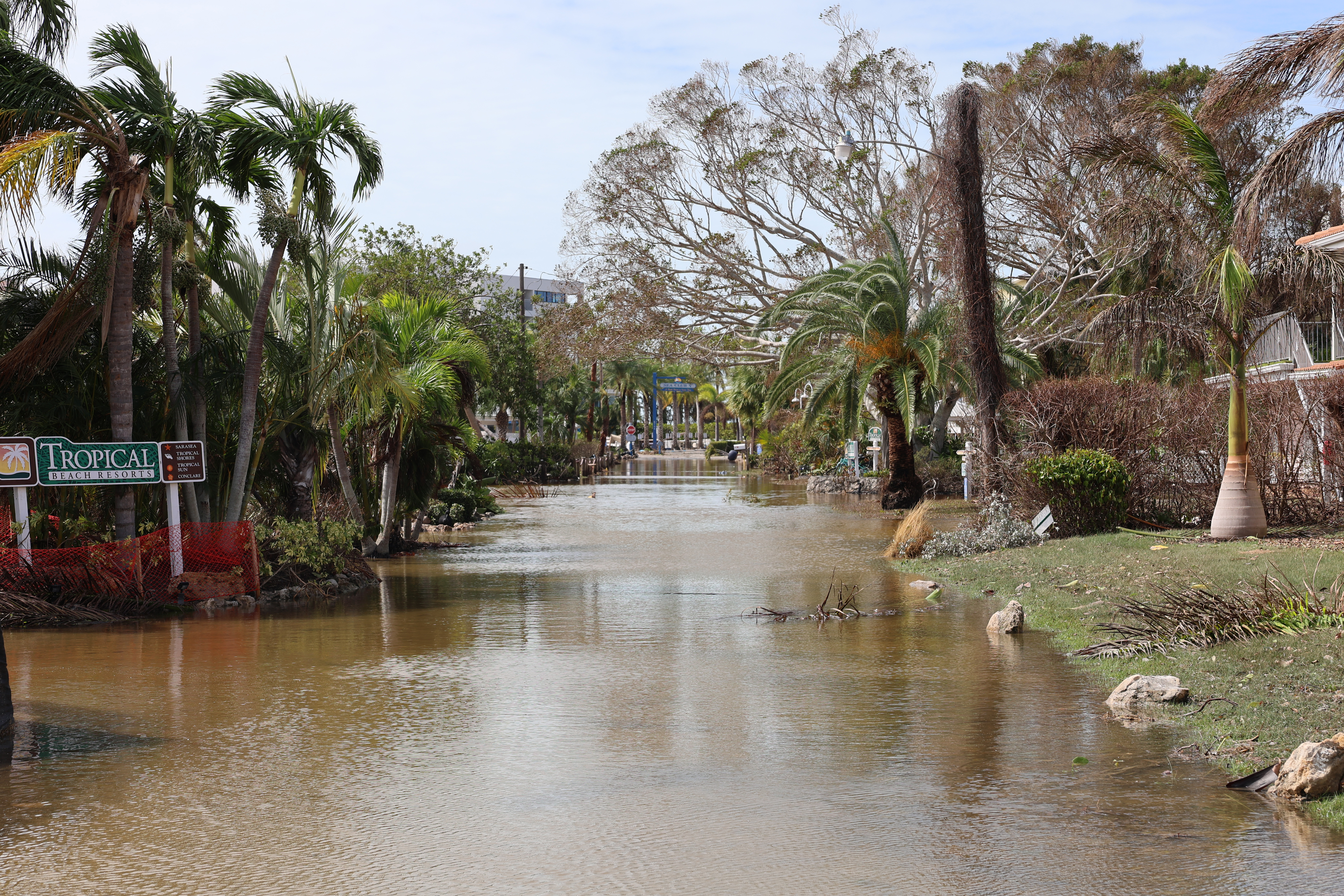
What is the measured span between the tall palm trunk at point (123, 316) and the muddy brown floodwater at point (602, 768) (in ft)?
8.03

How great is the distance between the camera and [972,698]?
8398 mm

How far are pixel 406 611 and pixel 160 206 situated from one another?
5.63 m

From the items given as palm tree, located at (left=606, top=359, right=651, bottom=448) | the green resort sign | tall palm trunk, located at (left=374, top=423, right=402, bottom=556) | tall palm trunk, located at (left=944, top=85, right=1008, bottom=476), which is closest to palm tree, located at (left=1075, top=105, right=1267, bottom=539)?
tall palm trunk, located at (left=944, top=85, right=1008, bottom=476)

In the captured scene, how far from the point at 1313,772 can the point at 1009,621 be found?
523 centimetres

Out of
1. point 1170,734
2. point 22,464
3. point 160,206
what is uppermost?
point 160,206

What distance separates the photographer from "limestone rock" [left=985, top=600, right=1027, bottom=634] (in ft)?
35.8

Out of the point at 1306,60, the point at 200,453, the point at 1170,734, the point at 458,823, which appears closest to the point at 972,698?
the point at 1170,734

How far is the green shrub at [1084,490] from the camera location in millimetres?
17234

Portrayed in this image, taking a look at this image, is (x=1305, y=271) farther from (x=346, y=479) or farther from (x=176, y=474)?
(x=176, y=474)

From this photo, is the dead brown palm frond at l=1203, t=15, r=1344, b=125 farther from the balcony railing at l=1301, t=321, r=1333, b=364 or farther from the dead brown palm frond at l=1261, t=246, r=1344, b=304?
the balcony railing at l=1301, t=321, r=1333, b=364

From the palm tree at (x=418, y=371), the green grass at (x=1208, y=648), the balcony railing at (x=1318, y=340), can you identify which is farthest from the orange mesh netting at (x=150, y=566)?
the balcony railing at (x=1318, y=340)

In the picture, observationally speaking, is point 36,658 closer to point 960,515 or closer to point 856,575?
point 856,575

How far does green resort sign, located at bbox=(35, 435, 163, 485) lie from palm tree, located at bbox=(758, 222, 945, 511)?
55.7 ft

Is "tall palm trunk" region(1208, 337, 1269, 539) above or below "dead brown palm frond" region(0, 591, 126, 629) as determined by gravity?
above
